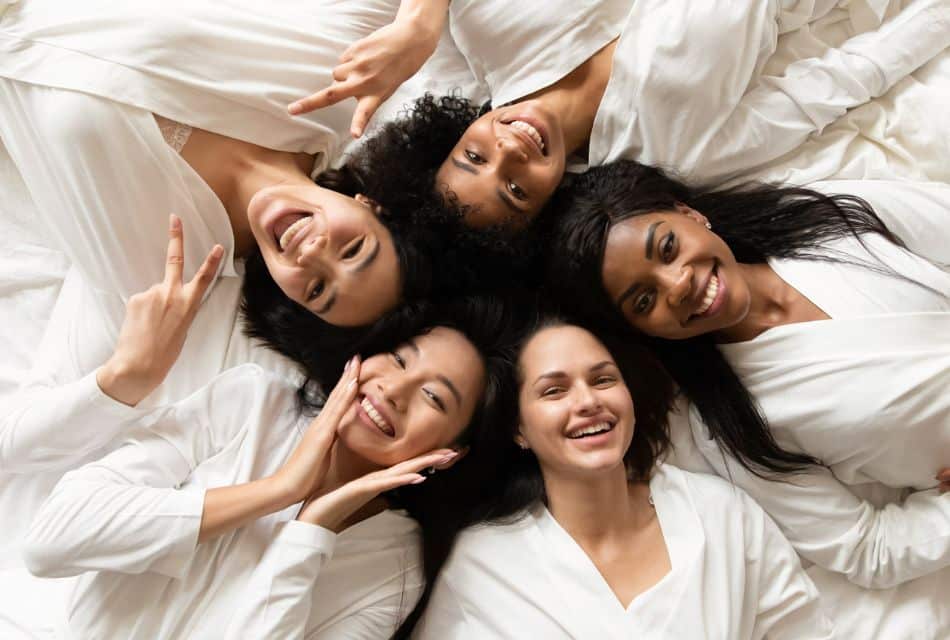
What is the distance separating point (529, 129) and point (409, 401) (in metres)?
0.71

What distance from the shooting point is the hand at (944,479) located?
1.90 meters

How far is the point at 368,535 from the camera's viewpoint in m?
1.96

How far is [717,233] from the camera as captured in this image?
2098 mm

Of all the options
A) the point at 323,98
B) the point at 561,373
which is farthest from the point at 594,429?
the point at 323,98

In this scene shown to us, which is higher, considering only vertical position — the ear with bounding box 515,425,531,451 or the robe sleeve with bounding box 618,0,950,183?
the robe sleeve with bounding box 618,0,950,183

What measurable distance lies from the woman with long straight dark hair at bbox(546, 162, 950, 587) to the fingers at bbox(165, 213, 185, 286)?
89 cm

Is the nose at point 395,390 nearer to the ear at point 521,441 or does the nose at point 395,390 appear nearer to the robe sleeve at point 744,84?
the ear at point 521,441

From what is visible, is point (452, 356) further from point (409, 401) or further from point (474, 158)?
point (474, 158)

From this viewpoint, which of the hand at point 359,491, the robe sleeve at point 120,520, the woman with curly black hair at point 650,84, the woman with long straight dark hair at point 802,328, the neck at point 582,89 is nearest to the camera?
the robe sleeve at point 120,520

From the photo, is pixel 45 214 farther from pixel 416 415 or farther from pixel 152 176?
pixel 416 415

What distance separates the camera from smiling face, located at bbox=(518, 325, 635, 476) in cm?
179

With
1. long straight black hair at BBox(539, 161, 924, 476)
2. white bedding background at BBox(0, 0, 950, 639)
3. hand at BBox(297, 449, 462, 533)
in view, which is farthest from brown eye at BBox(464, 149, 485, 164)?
white bedding background at BBox(0, 0, 950, 639)

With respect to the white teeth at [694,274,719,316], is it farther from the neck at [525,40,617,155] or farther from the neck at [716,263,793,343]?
the neck at [525,40,617,155]

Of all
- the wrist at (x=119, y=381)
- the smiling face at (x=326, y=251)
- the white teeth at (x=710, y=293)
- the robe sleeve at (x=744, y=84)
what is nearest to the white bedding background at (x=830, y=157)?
the robe sleeve at (x=744, y=84)
